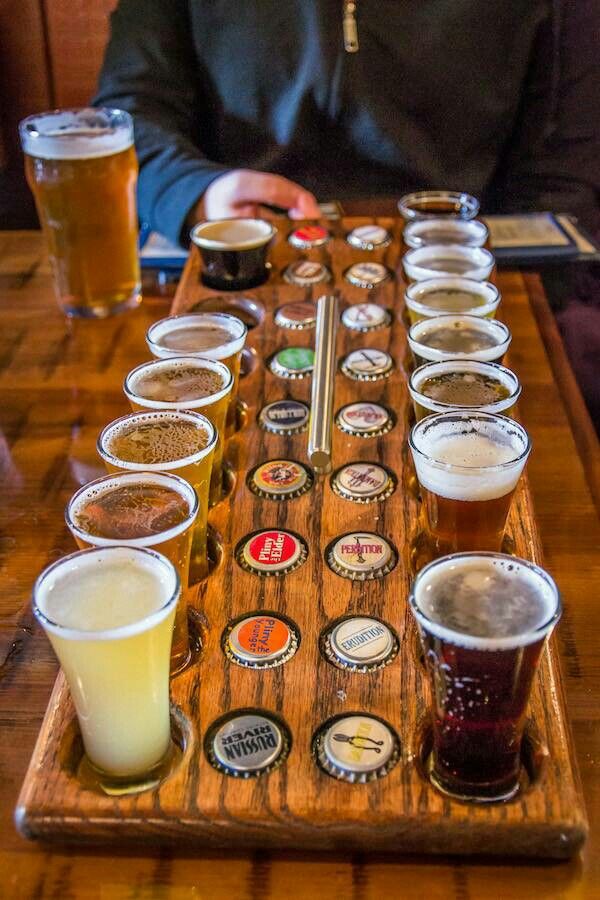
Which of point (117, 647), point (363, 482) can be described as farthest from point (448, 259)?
point (117, 647)

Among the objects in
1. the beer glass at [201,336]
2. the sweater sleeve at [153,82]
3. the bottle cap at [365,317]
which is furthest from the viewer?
the sweater sleeve at [153,82]

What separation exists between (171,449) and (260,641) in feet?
0.82

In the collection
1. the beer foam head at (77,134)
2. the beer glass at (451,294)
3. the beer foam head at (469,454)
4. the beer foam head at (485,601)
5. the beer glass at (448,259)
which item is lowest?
the beer glass at (448,259)

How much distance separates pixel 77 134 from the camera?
1.67 metres

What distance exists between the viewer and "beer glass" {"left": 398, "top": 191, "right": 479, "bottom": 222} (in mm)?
1862

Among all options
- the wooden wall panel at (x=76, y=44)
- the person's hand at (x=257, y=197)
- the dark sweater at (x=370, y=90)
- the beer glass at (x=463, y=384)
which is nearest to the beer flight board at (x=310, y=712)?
the beer glass at (x=463, y=384)

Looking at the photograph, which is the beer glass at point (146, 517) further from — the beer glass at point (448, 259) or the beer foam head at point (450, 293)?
the beer glass at point (448, 259)

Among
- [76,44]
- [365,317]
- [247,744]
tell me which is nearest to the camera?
[247,744]

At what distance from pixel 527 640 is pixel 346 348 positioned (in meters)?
0.84

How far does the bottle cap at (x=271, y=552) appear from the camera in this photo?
1.06 m

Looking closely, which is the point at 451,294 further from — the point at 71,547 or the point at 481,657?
the point at 481,657

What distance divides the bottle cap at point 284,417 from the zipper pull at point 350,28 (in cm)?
128

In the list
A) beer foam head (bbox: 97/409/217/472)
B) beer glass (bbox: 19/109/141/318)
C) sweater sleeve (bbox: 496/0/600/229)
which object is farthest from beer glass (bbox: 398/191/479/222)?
beer foam head (bbox: 97/409/217/472)

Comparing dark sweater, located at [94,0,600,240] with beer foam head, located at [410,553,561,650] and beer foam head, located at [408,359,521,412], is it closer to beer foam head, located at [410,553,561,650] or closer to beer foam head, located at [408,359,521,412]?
beer foam head, located at [408,359,521,412]
